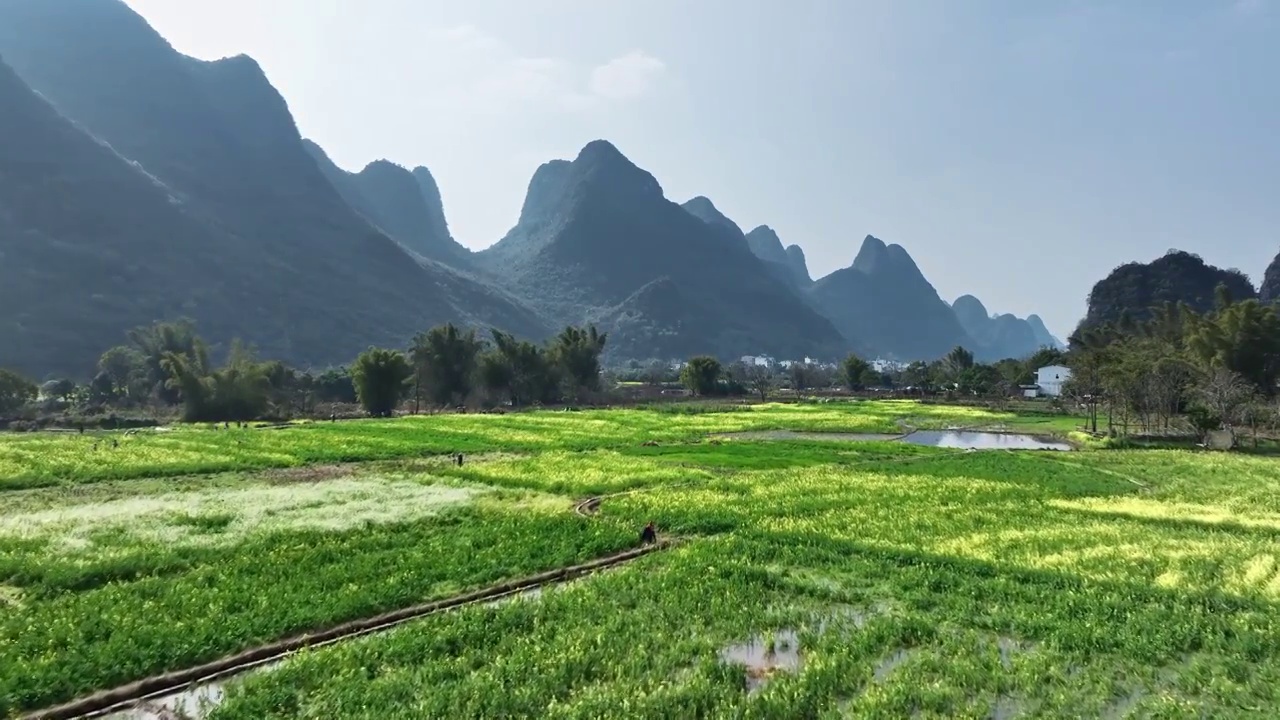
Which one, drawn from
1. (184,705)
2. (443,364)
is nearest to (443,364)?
(443,364)

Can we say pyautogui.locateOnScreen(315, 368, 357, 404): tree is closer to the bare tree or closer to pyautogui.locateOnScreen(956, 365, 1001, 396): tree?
the bare tree

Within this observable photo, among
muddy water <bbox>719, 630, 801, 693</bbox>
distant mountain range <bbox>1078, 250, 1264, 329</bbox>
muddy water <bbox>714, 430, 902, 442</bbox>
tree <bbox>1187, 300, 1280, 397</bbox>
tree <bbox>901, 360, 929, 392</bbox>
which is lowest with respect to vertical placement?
muddy water <bbox>714, 430, 902, 442</bbox>

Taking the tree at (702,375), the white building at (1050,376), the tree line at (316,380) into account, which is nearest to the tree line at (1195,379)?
the tree at (702,375)

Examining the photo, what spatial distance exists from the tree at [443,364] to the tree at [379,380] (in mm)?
8688

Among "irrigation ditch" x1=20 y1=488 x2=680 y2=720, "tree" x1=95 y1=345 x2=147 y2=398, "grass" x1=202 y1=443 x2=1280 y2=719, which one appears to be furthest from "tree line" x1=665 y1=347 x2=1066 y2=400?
"irrigation ditch" x1=20 y1=488 x2=680 y2=720

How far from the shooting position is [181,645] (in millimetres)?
10289

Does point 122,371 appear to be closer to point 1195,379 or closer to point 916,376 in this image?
point 1195,379

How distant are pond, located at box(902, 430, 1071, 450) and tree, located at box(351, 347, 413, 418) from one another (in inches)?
1954

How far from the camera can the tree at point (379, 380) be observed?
235ft

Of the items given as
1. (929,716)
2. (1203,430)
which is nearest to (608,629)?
(929,716)

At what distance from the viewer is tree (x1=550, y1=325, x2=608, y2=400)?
3676 inches

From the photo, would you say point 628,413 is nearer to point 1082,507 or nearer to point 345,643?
point 1082,507

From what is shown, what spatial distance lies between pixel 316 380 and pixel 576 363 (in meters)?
32.5

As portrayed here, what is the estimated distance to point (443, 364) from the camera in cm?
8288
